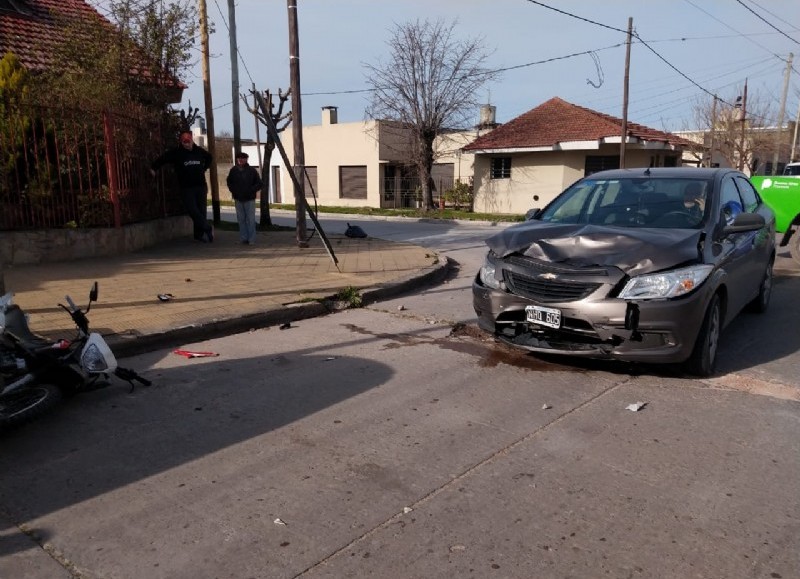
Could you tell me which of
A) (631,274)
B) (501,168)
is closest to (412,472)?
(631,274)

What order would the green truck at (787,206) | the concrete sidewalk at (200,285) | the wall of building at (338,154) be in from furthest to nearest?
the wall of building at (338,154)
the green truck at (787,206)
the concrete sidewalk at (200,285)

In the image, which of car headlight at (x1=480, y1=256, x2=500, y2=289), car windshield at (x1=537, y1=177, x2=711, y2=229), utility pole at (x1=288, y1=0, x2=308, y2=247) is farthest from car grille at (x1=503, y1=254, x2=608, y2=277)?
utility pole at (x1=288, y1=0, x2=308, y2=247)

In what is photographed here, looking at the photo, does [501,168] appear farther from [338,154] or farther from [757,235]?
[757,235]

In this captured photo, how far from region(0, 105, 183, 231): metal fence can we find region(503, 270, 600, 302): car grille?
7311 millimetres

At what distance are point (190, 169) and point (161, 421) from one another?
8283 mm

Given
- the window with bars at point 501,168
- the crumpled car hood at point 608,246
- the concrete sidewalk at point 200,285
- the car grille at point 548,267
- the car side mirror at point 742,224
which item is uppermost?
the window with bars at point 501,168

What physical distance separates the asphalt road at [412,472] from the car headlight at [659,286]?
0.71 m

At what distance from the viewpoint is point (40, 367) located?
13.5 ft

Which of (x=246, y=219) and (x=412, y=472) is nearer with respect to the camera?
(x=412, y=472)

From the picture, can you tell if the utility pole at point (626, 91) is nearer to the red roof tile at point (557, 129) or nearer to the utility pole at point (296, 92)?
the red roof tile at point (557, 129)

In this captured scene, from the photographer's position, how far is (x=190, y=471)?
344 cm

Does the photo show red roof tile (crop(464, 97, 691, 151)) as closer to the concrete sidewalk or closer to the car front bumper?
the concrete sidewalk

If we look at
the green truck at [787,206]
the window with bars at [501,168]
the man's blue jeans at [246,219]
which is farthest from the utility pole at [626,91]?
the man's blue jeans at [246,219]

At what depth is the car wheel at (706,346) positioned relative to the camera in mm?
4688
